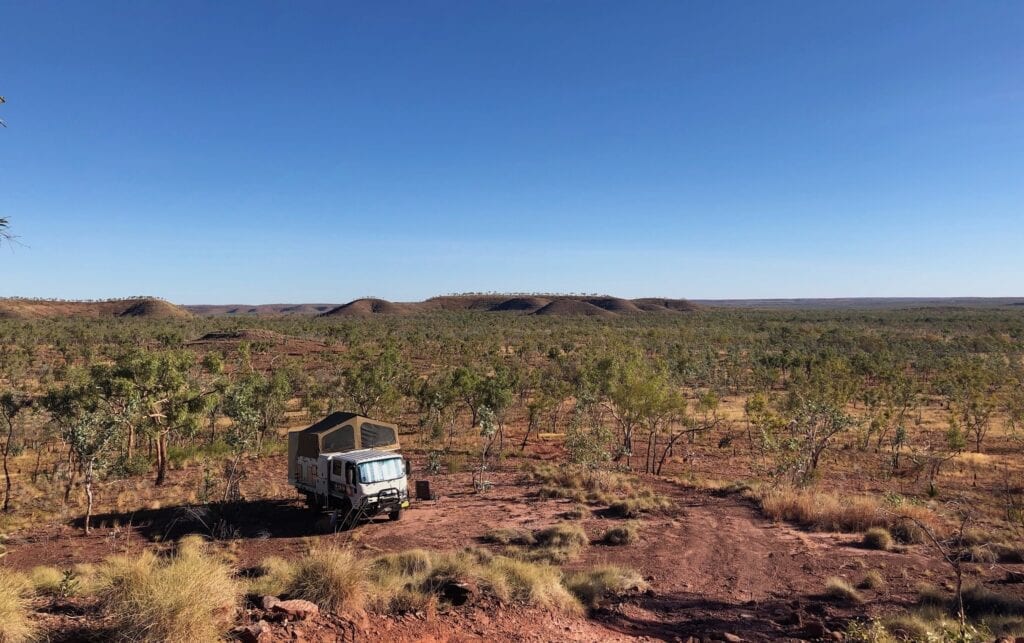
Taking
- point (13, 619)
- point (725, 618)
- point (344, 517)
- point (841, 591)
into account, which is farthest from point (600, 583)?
point (13, 619)

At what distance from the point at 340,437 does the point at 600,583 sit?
30.4 ft

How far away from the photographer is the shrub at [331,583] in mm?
8000

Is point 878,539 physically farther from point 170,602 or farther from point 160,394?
point 160,394

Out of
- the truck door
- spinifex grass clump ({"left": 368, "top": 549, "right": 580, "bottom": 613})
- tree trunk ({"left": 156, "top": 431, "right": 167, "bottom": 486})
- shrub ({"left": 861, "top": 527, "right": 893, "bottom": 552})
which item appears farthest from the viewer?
tree trunk ({"left": 156, "top": 431, "right": 167, "bottom": 486})

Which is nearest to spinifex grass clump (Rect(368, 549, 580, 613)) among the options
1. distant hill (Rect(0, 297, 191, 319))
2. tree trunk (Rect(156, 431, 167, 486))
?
tree trunk (Rect(156, 431, 167, 486))

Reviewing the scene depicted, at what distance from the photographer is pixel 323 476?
15.9 metres

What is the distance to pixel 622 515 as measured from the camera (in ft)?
55.1

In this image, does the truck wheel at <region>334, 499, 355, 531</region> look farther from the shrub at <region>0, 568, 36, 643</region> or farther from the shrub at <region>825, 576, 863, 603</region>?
the shrub at <region>825, 576, 863, 603</region>

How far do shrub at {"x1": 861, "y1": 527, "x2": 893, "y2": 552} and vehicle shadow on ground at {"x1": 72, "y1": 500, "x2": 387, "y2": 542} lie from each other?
551 inches

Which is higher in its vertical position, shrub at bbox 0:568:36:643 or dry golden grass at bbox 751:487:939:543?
shrub at bbox 0:568:36:643

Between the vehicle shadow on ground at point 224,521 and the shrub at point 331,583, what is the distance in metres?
7.37

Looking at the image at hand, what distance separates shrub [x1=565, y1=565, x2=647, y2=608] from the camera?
33.1 feet

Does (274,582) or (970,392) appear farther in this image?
(970,392)

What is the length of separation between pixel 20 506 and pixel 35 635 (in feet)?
52.3
